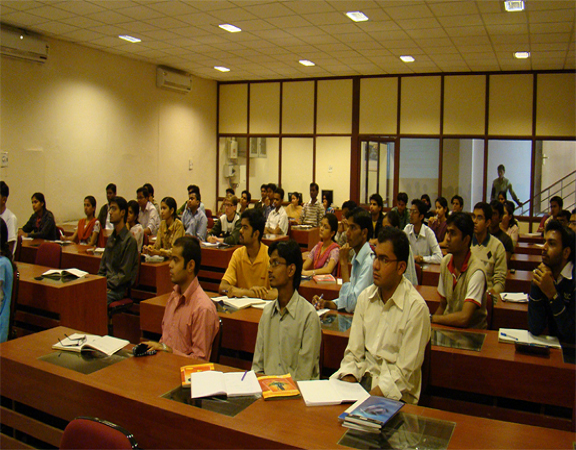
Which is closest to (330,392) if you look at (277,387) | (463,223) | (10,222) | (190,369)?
(277,387)

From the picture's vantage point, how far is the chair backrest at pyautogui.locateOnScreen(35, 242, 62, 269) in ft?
18.5

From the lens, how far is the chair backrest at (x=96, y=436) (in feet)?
5.34

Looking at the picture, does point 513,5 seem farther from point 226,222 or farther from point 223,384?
point 223,384

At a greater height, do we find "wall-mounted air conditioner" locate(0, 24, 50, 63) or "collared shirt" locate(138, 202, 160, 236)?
"wall-mounted air conditioner" locate(0, 24, 50, 63)

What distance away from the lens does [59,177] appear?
8.66m

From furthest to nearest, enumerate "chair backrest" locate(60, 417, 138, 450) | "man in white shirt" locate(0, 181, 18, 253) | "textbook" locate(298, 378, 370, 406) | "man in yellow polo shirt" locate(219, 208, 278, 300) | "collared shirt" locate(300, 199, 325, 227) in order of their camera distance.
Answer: "collared shirt" locate(300, 199, 325, 227)
"man in white shirt" locate(0, 181, 18, 253)
"man in yellow polo shirt" locate(219, 208, 278, 300)
"textbook" locate(298, 378, 370, 406)
"chair backrest" locate(60, 417, 138, 450)

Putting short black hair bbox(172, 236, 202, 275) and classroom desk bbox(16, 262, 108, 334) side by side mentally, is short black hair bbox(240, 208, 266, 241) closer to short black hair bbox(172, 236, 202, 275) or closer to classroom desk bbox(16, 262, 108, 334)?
short black hair bbox(172, 236, 202, 275)

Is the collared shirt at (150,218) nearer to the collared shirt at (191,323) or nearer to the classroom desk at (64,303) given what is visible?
the classroom desk at (64,303)

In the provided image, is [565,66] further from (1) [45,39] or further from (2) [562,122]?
(1) [45,39]

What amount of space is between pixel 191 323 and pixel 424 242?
3623mm

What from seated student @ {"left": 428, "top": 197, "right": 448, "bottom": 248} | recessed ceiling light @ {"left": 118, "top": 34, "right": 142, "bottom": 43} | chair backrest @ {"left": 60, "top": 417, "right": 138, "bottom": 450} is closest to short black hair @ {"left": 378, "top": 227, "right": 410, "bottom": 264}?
chair backrest @ {"left": 60, "top": 417, "right": 138, "bottom": 450}

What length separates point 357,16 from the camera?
22.1ft

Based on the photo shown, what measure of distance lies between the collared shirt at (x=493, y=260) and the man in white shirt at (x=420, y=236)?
1.35m

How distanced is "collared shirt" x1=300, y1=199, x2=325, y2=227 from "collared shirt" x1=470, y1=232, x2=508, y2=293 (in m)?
5.51
